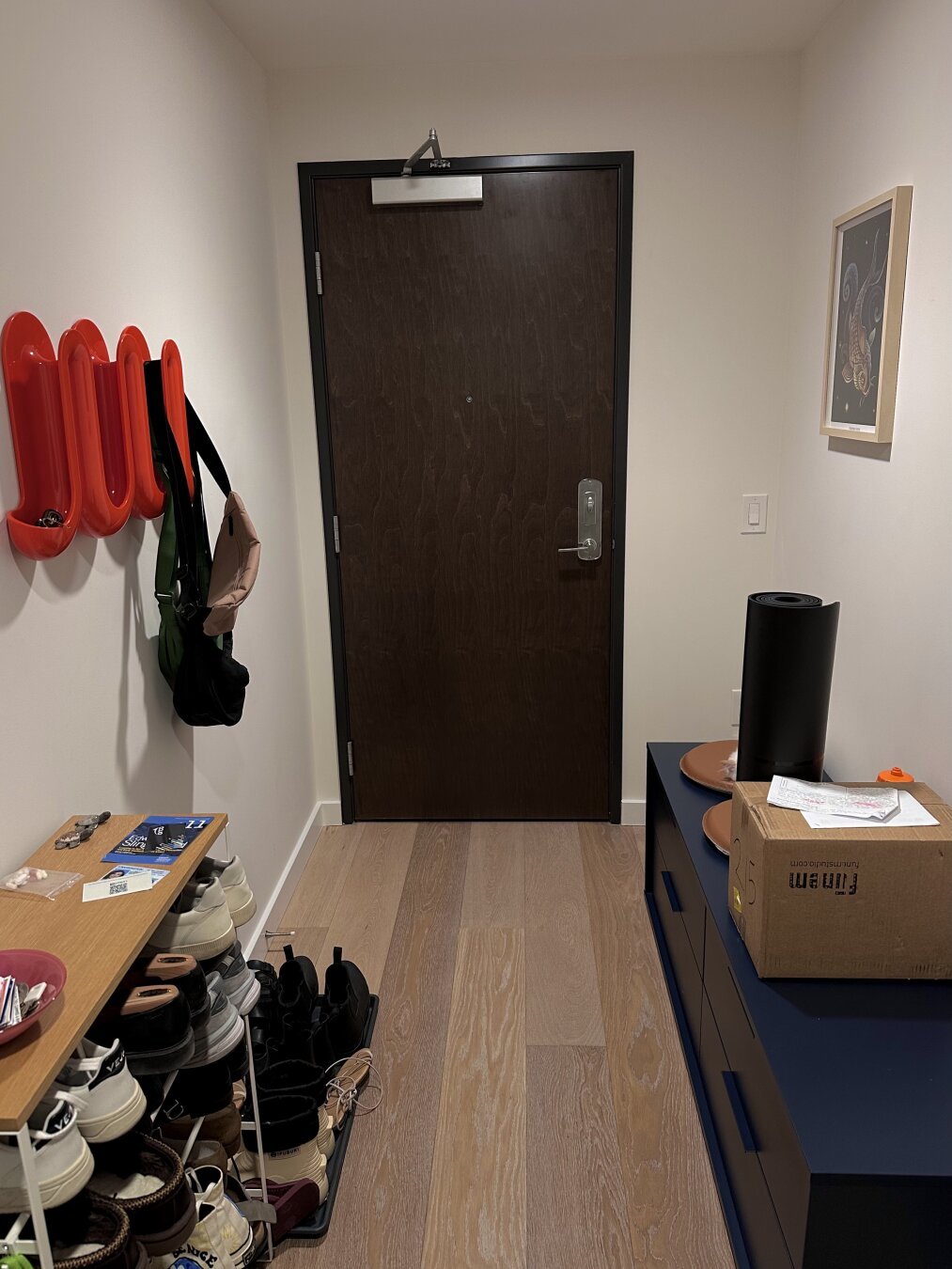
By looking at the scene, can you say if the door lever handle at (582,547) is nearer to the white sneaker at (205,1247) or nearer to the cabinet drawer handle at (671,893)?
the cabinet drawer handle at (671,893)

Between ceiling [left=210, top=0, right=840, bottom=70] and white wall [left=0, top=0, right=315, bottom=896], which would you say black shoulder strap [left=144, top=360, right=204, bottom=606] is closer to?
white wall [left=0, top=0, right=315, bottom=896]

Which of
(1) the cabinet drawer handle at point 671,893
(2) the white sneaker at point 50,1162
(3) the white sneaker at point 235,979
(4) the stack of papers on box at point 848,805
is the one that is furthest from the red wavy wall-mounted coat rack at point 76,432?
(1) the cabinet drawer handle at point 671,893

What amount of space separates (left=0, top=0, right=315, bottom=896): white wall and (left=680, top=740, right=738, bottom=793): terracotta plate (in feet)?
3.88

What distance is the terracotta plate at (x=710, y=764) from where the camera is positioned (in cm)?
236

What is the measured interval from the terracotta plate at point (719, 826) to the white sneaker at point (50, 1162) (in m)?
1.37

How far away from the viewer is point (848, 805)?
168cm

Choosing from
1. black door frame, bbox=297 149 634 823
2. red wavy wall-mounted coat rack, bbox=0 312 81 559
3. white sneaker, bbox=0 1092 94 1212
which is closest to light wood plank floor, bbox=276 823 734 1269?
black door frame, bbox=297 149 634 823

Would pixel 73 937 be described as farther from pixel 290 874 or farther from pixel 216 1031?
pixel 290 874

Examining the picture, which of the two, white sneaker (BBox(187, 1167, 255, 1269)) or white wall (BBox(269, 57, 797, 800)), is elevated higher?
white wall (BBox(269, 57, 797, 800))

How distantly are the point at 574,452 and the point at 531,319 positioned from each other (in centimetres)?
43

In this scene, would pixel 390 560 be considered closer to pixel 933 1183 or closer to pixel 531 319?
pixel 531 319

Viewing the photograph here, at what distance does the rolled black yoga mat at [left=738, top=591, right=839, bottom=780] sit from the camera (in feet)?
6.36

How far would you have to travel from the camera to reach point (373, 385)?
305 centimetres

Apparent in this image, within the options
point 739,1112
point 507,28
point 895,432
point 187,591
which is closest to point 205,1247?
point 739,1112
